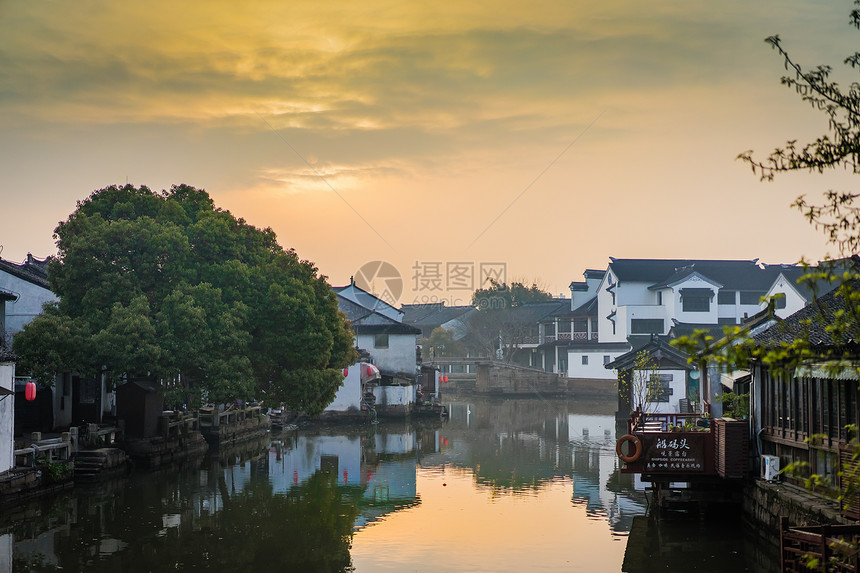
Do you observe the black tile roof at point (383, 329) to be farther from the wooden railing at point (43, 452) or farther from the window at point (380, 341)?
the wooden railing at point (43, 452)

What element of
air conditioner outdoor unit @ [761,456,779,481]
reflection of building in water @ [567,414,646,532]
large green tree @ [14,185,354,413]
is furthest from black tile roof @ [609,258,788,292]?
air conditioner outdoor unit @ [761,456,779,481]

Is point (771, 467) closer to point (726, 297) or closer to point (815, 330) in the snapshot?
point (815, 330)

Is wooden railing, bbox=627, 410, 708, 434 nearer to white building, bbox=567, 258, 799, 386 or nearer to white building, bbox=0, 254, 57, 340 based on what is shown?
white building, bbox=0, 254, 57, 340

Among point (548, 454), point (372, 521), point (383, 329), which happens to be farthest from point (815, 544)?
point (383, 329)

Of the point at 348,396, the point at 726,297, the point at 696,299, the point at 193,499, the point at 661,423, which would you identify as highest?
the point at 726,297

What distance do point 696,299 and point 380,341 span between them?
26.1 metres

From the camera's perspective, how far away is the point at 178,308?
28609 mm

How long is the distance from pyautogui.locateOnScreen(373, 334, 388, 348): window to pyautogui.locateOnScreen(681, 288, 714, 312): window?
24875mm

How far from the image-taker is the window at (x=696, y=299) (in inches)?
2530

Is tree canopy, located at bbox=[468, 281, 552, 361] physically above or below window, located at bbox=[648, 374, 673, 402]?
above

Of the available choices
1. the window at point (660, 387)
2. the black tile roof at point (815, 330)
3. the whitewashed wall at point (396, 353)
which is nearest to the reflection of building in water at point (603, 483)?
the window at point (660, 387)

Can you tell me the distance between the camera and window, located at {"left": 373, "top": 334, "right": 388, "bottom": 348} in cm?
5147

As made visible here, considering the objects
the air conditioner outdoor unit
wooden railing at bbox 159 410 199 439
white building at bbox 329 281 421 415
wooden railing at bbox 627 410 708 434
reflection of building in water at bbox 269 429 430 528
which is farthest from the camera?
white building at bbox 329 281 421 415

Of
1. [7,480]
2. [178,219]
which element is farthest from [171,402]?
[7,480]
